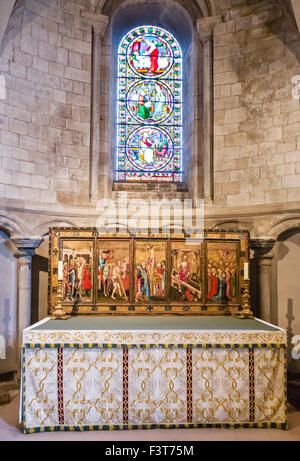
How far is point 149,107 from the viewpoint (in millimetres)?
8242

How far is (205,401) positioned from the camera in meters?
4.65

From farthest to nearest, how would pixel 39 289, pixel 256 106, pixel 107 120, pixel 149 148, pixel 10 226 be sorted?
1. pixel 149 148
2. pixel 107 120
3. pixel 256 106
4. pixel 39 289
5. pixel 10 226

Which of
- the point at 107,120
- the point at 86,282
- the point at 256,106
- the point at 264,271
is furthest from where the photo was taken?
the point at 107,120

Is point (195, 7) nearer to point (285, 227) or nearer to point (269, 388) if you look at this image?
point (285, 227)

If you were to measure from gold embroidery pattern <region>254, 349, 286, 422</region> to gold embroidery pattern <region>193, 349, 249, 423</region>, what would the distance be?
0.14m

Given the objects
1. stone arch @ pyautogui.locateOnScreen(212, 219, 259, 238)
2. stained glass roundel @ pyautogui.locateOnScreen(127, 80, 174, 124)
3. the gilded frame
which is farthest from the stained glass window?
the gilded frame

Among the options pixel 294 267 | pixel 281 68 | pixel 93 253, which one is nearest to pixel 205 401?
pixel 93 253

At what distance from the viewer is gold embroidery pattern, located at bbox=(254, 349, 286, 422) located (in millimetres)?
4648

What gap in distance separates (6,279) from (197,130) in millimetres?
4567

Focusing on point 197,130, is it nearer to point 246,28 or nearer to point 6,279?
point 246,28

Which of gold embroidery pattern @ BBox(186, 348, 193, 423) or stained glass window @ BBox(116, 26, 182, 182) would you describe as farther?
stained glass window @ BBox(116, 26, 182, 182)

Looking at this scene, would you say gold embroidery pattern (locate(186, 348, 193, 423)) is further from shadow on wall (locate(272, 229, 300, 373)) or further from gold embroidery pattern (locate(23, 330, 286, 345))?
shadow on wall (locate(272, 229, 300, 373))

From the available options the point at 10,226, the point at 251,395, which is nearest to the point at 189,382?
the point at 251,395

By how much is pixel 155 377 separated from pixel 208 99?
5.33 meters
